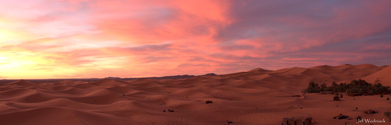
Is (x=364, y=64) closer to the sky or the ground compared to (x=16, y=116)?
closer to the sky

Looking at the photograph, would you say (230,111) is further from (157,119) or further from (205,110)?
(157,119)

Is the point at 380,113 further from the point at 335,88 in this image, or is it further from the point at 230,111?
the point at 335,88

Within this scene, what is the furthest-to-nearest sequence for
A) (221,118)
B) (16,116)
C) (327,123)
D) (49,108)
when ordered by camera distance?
(221,118) < (49,108) < (16,116) < (327,123)

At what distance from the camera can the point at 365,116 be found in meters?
8.79

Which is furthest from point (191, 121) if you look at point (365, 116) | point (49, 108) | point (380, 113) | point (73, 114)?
point (380, 113)

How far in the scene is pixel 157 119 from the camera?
1045cm

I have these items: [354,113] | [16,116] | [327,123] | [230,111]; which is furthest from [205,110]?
[16,116]

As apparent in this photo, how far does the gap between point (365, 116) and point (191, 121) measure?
24.5 ft

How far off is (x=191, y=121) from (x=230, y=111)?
307cm

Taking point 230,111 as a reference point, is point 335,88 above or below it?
above

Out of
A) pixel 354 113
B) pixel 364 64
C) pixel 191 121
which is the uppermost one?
pixel 364 64

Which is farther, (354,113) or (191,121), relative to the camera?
(191,121)

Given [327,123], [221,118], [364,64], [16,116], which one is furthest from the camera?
[364,64]

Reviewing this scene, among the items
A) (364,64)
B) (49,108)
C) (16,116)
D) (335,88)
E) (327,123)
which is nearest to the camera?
(327,123)
